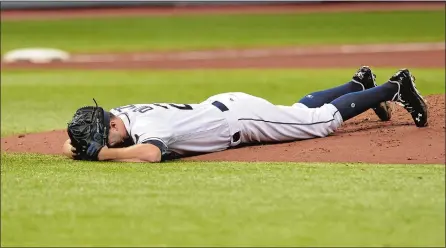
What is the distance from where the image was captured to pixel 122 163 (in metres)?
5.82

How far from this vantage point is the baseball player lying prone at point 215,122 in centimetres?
594

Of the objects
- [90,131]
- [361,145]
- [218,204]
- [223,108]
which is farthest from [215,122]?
[218,204]

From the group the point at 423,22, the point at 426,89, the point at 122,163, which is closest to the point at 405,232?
the point at 122,163

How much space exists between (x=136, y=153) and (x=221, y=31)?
19.1m

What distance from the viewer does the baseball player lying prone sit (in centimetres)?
594

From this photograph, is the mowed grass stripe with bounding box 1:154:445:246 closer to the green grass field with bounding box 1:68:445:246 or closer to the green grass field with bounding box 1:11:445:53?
the green grass field with bounding box 1:68:445:246

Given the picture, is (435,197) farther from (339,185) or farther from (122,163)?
(122,163)

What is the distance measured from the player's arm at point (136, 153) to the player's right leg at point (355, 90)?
1630 mm

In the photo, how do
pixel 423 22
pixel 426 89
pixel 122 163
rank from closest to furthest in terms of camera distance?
pixel 122 163 < pixel 426 89 < pixel 423 22

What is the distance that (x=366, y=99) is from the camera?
671 cm

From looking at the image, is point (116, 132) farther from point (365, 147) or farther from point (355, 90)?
point (355, 90)

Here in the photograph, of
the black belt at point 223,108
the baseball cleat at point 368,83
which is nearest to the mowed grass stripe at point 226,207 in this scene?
the black belt at point 223,108

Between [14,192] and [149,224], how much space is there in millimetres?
987

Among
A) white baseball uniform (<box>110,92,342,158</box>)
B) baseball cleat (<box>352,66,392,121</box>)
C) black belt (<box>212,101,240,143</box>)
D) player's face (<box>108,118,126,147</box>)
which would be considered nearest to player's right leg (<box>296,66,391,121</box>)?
baseball cleat (<box>352,66,392,121</box>)
